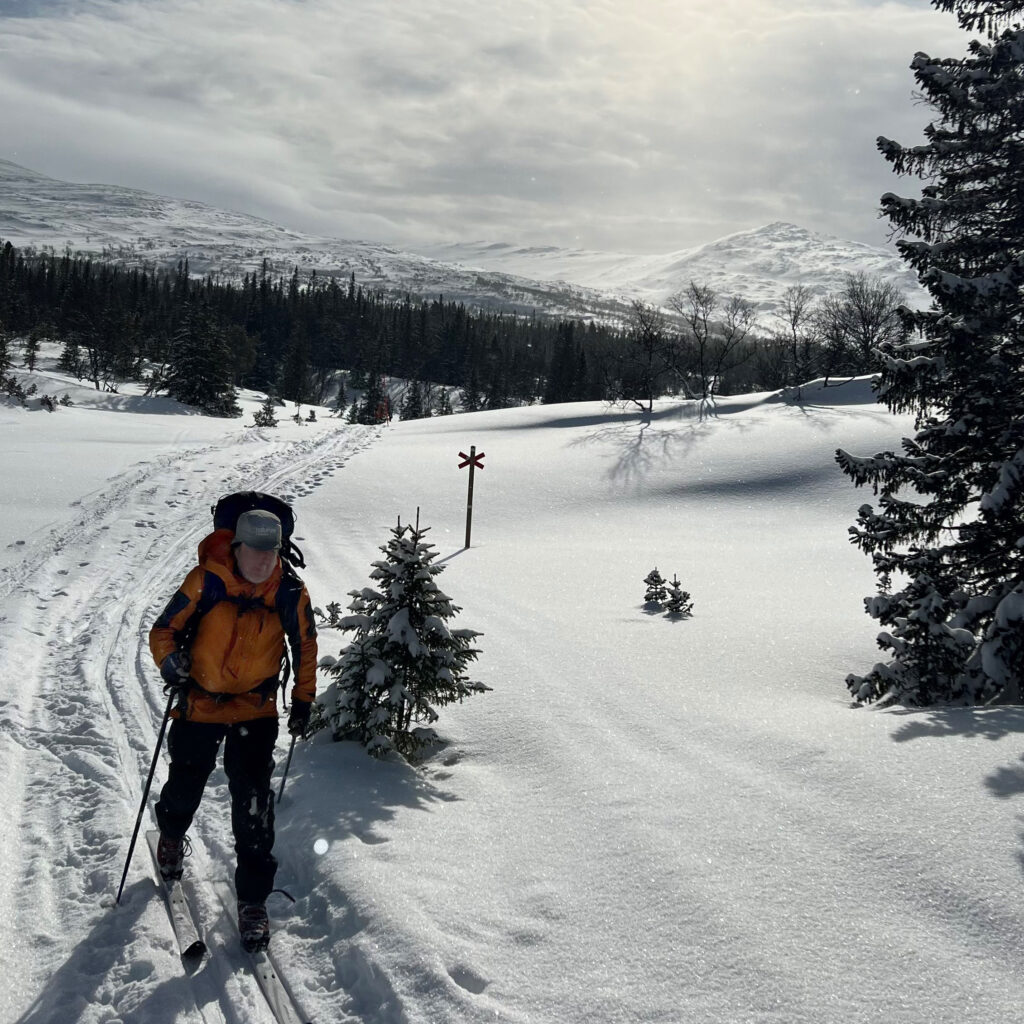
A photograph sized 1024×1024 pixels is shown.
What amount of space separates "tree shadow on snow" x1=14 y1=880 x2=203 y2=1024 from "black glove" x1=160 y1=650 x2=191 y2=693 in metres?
1.30

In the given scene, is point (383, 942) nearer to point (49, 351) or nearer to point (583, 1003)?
point (583, 1003)

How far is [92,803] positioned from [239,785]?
5.81 feet

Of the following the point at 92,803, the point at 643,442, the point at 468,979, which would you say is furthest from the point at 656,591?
the point at 643,442

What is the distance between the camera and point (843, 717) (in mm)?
6152

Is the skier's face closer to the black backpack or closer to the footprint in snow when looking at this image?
the black backpack

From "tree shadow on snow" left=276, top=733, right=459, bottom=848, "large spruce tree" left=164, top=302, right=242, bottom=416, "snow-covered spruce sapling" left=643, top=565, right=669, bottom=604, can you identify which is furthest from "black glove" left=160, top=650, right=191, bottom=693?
"large spruce tree" left=164, top=302, right=242, bottom=416

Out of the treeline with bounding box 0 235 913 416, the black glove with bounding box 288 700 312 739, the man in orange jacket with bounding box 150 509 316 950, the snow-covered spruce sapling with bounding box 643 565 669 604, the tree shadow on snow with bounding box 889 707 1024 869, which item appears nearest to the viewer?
the man in orange jacket with bounding box 150 509 316 950

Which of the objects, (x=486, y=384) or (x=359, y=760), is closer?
(x=359, y=760)

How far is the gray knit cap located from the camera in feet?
11.9

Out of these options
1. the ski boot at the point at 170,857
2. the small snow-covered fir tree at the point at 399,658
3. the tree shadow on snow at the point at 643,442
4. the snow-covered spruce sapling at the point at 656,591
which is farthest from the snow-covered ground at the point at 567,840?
the tree shadow on snow at the point at 643,442

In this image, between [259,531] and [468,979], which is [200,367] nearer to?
[259,531]

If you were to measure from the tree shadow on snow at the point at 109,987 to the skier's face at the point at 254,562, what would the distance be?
1920 millimetres

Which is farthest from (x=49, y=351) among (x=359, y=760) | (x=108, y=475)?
(x=359, y=760)

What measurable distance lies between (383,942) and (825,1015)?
200 cm
